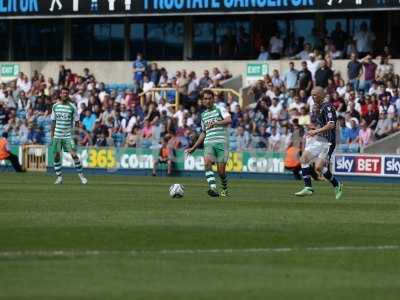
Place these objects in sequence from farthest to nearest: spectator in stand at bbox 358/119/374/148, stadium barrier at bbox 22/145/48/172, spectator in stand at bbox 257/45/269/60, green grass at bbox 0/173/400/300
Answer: spectator in stand at bbox 257/45/269/60 → stadium barrier at bbox 22/145/48/172 → spectator in stand at bbox 358/119/374/148 → green grass at bbox 0/173/400/300

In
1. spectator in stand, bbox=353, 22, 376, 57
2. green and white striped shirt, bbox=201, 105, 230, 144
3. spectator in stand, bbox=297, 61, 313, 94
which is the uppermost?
spectator in stand, bbox=353, 22, 376, 57

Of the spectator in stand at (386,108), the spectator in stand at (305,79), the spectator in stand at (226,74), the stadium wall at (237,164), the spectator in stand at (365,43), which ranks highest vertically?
the spectator in stand at (365,43)

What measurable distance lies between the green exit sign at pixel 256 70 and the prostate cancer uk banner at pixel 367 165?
7694mm

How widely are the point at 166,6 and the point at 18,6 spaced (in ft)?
19.7

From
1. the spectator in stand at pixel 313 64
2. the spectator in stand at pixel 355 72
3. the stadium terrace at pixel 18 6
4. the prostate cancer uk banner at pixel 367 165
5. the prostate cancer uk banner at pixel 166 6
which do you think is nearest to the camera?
the prostate cancer uk banner at pixel 367 165

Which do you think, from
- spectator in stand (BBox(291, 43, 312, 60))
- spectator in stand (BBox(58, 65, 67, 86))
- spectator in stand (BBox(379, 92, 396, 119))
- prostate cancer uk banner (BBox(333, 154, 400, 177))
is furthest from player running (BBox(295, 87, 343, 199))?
spectator in stand (BBox(58, 65, 67, 86))

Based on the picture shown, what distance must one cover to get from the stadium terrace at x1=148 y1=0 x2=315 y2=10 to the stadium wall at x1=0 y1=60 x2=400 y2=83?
1910 millimetres

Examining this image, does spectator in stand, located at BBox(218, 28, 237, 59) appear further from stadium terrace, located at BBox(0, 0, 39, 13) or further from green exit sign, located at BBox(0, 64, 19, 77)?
green exit sign, located at BBox(0, 64, 19, 77)

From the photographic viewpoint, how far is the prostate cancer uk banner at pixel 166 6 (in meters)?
42.0

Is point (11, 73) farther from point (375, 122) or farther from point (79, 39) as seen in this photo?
point (375, 122)

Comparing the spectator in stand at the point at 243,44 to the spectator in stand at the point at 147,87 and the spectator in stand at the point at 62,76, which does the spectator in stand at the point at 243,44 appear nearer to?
the spectator in stand at the point at 147,87

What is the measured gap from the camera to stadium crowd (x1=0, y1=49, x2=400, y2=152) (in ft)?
123

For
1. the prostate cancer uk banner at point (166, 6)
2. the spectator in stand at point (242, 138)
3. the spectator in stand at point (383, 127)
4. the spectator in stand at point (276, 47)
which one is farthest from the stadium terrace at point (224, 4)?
the spectator in stand at point (383, 127)

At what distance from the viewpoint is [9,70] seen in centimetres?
5006
